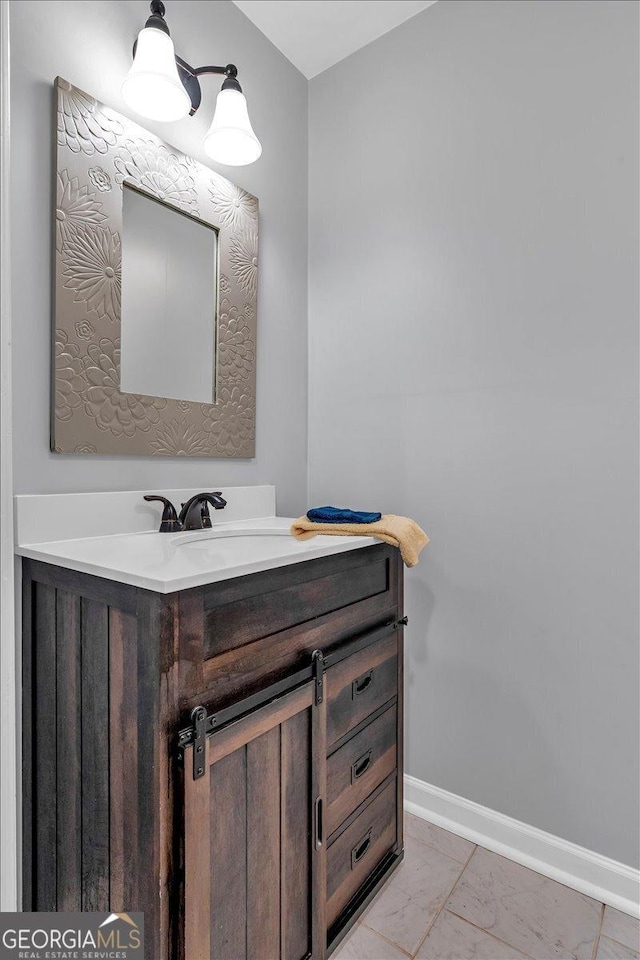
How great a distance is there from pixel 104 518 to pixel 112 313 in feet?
1.65

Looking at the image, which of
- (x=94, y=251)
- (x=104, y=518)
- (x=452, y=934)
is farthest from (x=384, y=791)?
(x=94, y=251)

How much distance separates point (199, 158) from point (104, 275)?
1.77 feet

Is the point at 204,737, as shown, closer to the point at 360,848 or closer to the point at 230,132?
the point at 360,848

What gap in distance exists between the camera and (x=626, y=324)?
1.32 metres

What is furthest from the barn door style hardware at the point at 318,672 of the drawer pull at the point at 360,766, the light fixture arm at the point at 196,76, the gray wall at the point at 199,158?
the light fixture arm at the point at 196,76

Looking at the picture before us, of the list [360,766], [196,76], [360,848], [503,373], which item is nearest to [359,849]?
[360,848]

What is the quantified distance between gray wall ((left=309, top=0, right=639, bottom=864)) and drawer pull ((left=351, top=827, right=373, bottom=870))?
1.45 feet

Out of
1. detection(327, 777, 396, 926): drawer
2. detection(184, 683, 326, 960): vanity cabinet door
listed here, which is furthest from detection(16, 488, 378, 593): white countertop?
detection(327, 777, 396, 926): drawer

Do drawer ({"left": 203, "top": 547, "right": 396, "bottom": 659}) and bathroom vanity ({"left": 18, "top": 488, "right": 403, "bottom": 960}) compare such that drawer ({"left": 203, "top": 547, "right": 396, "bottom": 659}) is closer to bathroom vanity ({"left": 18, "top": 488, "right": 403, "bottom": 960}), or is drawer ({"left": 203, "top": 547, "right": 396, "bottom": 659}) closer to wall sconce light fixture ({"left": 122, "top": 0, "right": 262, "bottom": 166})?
bathroom vanity ({"left": 18, "top": 488, "right": 403, "bottom": 960})

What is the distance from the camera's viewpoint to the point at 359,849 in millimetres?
1272

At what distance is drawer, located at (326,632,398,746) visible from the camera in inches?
45.6

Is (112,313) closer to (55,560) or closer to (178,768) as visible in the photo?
(55,560)

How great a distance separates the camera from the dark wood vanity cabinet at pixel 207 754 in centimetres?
83

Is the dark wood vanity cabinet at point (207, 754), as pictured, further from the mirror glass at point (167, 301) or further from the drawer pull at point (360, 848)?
the mirror glass at point (167, 301)
